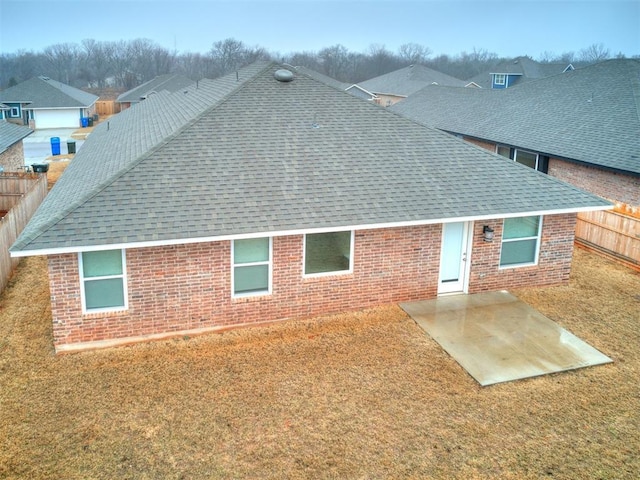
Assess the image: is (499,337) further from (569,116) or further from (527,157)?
(569,116)

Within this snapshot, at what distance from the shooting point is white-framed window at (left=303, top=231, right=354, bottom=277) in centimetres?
1202

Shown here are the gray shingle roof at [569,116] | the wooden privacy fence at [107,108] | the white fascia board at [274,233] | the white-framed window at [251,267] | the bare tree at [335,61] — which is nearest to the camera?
the white fascia board at [274,233]

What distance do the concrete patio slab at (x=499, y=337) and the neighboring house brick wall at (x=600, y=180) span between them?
8873mm

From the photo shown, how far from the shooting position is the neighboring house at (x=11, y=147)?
23414 millimetres

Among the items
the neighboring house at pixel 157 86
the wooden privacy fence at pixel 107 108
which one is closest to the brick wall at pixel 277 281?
the neighboring house at pixel 157 86

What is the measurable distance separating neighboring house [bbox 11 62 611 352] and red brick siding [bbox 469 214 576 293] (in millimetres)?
33

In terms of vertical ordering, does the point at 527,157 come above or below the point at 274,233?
above

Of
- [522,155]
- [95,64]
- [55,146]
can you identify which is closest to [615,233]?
[522,155]

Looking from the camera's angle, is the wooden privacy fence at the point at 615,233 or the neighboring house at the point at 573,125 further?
the neighboring house at the point at 573,125

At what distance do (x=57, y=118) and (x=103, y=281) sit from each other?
1954 inches

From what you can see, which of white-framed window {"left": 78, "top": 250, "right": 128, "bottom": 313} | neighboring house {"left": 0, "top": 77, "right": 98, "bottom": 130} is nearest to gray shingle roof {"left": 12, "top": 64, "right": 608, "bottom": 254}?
white-framed window {"left": 78, "top": 250, "right": 128, "bottom": 313}

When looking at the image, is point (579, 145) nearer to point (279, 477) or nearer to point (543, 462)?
point (543, 462)

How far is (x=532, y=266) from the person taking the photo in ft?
45.9

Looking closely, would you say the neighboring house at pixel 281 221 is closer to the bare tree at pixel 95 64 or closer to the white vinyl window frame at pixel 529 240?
the white vinyl window frame at pixel 529 240
